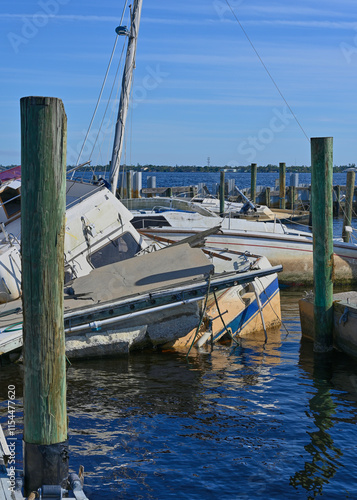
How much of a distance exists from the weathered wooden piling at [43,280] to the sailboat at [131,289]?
4.09 m

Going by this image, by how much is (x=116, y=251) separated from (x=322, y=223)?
420 centimetres

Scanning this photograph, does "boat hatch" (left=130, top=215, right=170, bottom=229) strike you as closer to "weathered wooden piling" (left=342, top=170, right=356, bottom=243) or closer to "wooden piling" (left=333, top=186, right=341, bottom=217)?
"weathered wooden piling" (left=342, top=170, right=356, bottom=243)

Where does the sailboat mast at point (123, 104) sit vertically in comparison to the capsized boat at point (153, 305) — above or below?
above

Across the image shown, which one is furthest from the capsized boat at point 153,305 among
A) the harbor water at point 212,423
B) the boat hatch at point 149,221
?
the boat hatch at point 149,221

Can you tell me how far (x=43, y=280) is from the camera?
5234 mm

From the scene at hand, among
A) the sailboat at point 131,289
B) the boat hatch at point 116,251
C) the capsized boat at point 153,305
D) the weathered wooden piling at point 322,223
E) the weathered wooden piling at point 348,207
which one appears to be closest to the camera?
the capsized boat at point 153,305

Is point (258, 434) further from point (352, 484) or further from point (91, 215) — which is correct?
point (91, 215)

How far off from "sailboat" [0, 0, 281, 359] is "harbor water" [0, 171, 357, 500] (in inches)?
19.1

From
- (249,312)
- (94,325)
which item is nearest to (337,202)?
(249,312)

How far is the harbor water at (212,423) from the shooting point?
22.5 feet

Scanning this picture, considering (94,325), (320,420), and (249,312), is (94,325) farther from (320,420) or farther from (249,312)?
(320,420)

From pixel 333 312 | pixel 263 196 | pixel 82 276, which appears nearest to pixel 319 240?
pixel 333 312

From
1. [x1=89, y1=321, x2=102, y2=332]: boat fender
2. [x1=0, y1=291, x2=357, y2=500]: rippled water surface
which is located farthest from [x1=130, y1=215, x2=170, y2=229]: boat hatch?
[x1=89, y1=321, x2=102, y2=332]: boat fender

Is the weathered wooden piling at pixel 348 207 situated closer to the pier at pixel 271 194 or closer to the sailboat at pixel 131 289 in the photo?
the sailboat at pixel 131 289
